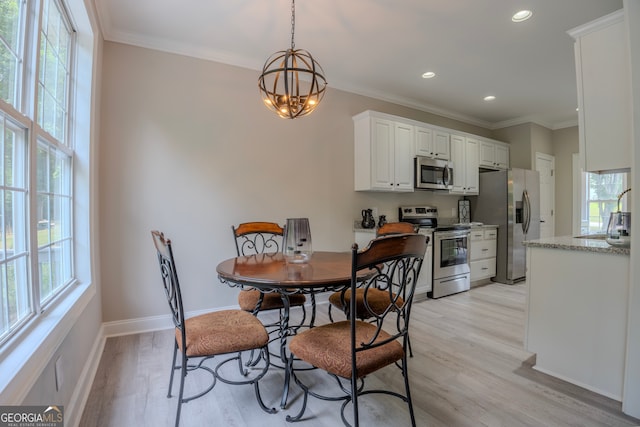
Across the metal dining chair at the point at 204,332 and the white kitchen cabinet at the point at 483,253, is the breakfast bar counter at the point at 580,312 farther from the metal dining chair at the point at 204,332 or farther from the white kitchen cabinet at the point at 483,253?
the white kitchen cabinet at the point at 483,253

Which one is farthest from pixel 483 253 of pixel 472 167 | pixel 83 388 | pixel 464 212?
pixel 83 388

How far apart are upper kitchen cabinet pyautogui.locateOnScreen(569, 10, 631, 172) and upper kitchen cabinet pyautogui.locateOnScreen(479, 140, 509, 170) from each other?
3.27 m

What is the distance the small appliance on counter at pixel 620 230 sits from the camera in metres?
1.93

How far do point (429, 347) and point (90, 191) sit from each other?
2909 mm

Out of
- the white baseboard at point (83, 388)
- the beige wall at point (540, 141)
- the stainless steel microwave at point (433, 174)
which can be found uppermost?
the beige wall at point (540, 141)

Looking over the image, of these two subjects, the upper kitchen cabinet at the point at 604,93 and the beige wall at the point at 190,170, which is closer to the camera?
the upper kitchen cabinet at the point at 604,93

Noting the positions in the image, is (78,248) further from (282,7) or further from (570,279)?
(570,279)

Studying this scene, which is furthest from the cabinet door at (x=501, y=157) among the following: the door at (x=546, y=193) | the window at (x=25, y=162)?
the window at (x=25, y=162)

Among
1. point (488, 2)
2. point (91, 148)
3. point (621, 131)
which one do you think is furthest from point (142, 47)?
point (621, 131)

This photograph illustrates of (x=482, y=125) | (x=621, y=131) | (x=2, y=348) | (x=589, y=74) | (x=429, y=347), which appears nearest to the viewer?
(x=2, y=348)

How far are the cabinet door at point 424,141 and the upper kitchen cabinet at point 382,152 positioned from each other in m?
0.13

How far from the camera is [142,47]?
2.81 meters

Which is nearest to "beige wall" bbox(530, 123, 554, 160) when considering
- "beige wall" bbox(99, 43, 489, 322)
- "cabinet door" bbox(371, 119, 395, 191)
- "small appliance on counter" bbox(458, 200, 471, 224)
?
"small appliance on counter" bbox(458, 200, 471, 224)

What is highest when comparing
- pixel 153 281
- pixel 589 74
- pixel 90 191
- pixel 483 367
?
pixel 589 74
